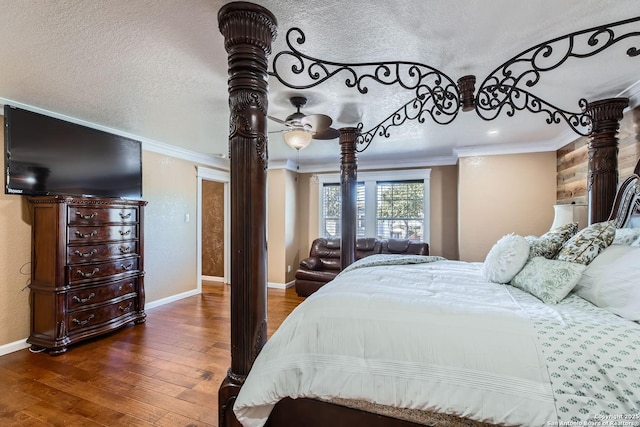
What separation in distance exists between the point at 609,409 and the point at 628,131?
2727 mm

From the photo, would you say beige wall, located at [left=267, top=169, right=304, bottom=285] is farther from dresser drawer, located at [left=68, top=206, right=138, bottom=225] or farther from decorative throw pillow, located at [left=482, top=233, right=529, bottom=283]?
decorative throw pillow, located at [left=482, top=233, right=529, bottom=283]

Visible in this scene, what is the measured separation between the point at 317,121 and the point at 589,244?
1.96 meters

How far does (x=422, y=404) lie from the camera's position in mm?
1052

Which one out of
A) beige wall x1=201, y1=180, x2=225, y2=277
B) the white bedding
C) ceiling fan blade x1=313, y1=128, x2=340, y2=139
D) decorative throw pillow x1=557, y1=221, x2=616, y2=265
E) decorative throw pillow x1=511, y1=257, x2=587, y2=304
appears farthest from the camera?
beige wall x1=201, y1=180, x2=225, y2=277

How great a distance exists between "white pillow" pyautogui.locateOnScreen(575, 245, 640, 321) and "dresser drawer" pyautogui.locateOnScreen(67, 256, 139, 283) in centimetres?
427

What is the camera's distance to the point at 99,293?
3252mm

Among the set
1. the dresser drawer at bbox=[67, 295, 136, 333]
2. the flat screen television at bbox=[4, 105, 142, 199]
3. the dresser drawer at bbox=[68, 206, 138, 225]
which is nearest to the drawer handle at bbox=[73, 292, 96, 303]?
the dresser drawer at bbox=[67, 295, 136, 333]

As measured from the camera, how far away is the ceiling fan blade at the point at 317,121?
2.30 meters

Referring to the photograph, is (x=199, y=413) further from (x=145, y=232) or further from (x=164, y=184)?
(x=164, y=184)

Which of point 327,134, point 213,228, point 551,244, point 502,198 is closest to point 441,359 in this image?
point 551,244

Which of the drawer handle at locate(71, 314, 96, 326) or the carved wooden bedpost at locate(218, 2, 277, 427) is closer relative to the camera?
the carved wooden bedpost at locate(218, 2, 277, 427)

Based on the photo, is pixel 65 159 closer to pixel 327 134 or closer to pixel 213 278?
pixel 327 134

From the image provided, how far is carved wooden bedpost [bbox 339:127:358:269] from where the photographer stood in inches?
109

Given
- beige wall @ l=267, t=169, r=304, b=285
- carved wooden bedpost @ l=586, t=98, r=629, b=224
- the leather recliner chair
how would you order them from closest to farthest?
1. carved wooden bedpost @ l=586, t=98, r=629, b=224
2. the leather recliner chair
3. beige wall @ l=267, t=169, r=304, b=285
